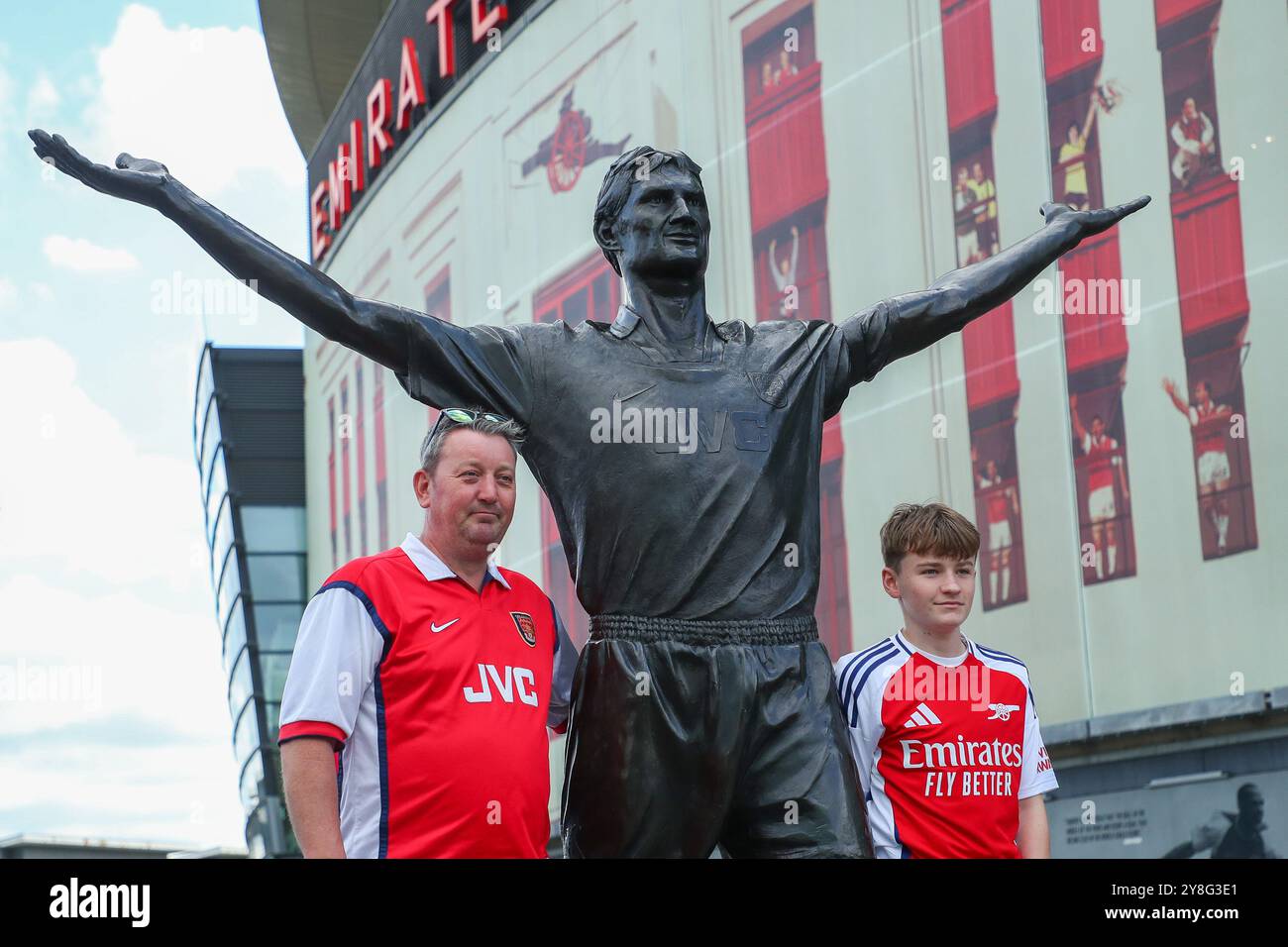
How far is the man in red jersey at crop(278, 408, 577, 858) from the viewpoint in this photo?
134 inches

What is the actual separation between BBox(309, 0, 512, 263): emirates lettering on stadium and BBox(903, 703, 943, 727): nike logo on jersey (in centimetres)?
1811

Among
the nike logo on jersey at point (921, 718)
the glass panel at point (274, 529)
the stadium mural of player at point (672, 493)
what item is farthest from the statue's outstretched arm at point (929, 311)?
the glass panel at point (274, 529)

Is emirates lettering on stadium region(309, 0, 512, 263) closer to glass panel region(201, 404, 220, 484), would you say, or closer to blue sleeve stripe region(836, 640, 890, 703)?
glass panel region(201, 404, 220, 484)

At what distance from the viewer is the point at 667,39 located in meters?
17.1

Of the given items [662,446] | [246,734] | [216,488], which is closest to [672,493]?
[662,446]

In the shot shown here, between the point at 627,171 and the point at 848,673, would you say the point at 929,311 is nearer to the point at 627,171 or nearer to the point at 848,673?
the point at 627,171

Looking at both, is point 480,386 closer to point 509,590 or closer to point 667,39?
point 509,590

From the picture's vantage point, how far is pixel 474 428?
12.0 feet

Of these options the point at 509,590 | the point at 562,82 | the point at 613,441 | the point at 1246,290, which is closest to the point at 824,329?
the point at 613,441

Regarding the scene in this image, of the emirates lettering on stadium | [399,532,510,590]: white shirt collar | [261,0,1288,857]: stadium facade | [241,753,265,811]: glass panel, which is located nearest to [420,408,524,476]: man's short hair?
[399,532,510,590]: white shirt collar

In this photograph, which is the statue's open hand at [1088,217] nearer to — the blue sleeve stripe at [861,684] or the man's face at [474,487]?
the blue sleeve stripe at [861,684]

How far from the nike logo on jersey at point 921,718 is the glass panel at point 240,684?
91.7 feet

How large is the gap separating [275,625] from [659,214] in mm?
28402
